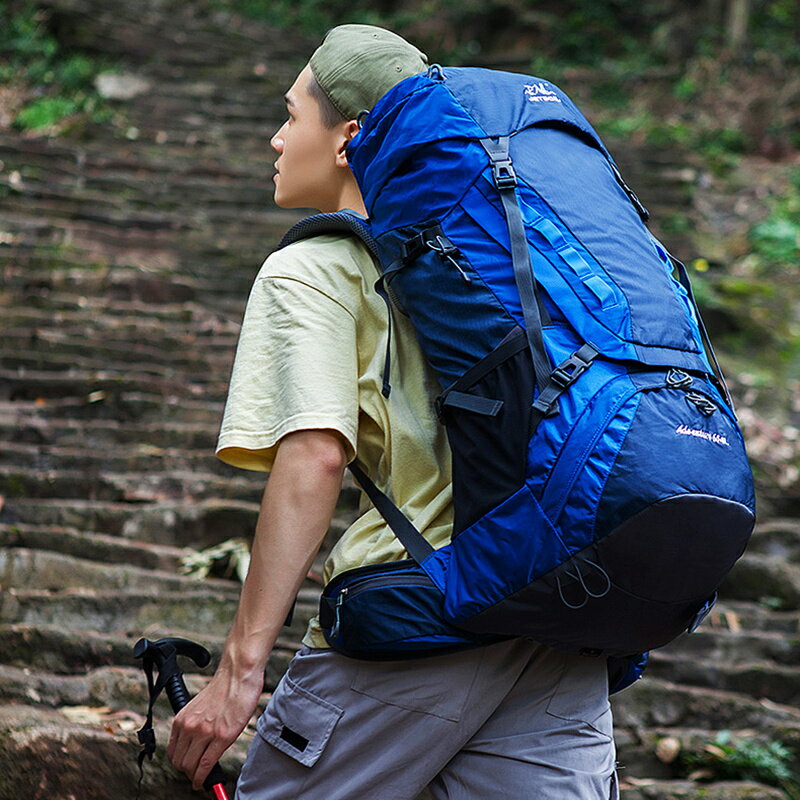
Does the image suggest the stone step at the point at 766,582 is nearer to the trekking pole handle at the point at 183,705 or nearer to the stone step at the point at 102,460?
the stone step at the point at 102,460

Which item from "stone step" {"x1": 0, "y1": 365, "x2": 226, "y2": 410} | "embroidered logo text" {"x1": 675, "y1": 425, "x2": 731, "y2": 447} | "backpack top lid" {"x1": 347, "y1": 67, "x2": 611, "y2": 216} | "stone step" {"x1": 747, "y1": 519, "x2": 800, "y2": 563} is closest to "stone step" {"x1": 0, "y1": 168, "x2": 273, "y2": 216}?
"stone step" {"x1": 0, "y1": 365, "x2": 226, "y2": 410}

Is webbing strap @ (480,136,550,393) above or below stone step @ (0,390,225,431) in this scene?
above

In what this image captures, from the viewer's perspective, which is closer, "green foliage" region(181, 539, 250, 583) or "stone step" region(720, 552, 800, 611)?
"green foliage" region(181, 539, 250, 583)

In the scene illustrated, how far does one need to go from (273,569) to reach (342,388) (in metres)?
0.32

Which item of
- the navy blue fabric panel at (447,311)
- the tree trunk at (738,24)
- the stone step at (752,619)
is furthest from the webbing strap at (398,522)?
the tree trunk at (738,24)

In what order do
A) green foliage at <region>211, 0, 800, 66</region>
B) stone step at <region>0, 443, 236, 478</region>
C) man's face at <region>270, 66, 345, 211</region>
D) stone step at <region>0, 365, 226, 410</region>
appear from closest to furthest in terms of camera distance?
man's face at <region>270, 66, 345, 211</region> < stone step at <region>0, 443, 236, 478</region> < stone step at <region>0, 365, 226, 410</region> < green foliage at <region>211, 0, 800, 66</region>

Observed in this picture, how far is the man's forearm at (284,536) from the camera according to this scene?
1.67m

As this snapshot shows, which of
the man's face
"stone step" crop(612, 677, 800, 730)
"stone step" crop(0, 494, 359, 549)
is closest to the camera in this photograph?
the man's face

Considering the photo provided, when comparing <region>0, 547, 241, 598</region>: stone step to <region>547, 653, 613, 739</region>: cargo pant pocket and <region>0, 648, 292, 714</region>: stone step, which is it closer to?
<region>0, 648, 292, 714</region>: stone step

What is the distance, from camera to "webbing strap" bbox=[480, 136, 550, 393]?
1.55m

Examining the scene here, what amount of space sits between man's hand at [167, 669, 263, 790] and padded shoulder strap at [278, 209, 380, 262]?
2.53 ft

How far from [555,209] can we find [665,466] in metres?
0.46

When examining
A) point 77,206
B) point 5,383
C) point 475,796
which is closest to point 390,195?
point 475,796

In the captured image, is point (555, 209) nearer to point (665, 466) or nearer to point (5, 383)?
point (665, 466)
